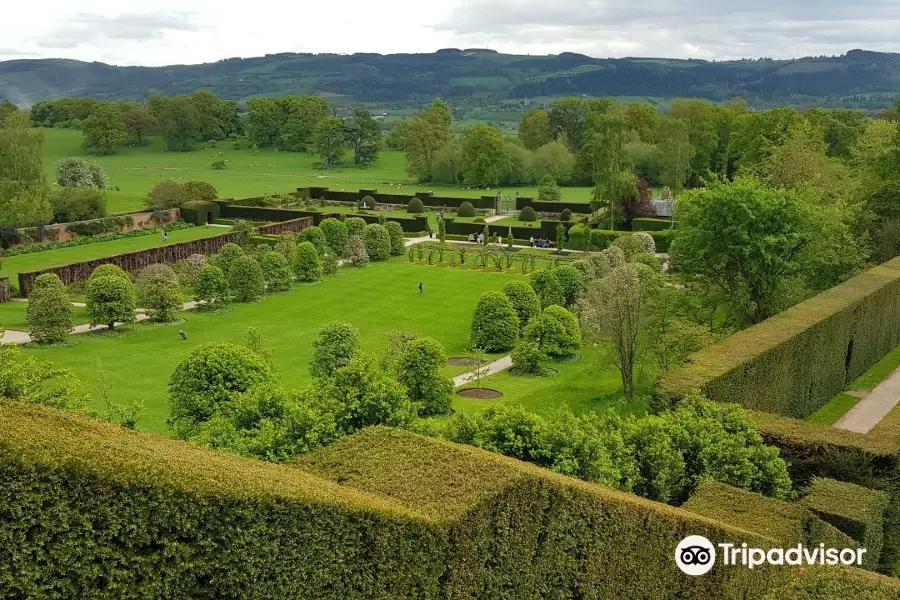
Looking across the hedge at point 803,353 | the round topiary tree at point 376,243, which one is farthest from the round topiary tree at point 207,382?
the round topiary tree at point 376,243

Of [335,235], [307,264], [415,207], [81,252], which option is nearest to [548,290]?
[307,264]

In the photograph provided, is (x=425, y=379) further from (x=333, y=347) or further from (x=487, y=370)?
(x=487, y=370)

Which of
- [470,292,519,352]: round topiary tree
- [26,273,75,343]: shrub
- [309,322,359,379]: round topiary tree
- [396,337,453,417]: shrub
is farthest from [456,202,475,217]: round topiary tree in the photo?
[396,337,453,417]: shrub

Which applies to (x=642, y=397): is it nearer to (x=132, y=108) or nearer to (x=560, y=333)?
(x=560, y=333)

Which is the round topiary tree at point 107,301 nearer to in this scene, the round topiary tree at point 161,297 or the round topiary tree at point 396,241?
the round topiary tree at point 161,297

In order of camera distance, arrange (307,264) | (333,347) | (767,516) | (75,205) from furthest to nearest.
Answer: (75,205), (307,264), (333,347), (767,516)

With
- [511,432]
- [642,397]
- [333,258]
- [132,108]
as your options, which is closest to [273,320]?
[333,258]

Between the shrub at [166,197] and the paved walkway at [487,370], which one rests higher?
the shrub at [166,197]
